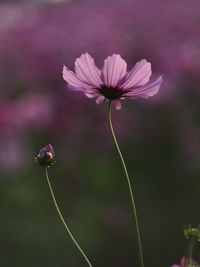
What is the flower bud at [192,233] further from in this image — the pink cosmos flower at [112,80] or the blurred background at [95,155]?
the blurred background at [95,155]

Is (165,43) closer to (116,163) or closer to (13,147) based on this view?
(116,163)

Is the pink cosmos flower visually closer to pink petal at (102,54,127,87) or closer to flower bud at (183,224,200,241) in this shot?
pink petal at (102,54,127,87)

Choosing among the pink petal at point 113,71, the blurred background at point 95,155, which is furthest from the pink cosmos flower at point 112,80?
the blurred background at point 95,155

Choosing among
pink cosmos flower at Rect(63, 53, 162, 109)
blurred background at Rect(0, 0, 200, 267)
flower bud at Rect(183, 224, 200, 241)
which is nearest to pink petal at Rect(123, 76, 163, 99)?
pink cosmos flower at Rect(63, 53, 162, 109)

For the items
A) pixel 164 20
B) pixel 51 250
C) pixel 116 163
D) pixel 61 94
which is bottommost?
pixel 51 250

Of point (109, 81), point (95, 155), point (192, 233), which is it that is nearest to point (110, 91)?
point (109, 81)

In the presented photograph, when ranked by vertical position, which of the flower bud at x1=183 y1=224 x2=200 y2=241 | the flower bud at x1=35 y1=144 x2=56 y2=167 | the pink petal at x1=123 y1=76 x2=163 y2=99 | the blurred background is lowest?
the flower bud at x1=183 y1=224 x2=200 y2=241

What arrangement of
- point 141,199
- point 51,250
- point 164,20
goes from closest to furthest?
1. point 51,250
2. point 141,199
3. point 164,20

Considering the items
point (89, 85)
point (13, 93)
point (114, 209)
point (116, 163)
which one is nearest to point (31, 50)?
point (13, 93)
